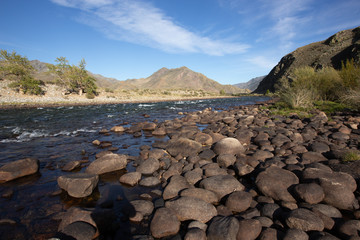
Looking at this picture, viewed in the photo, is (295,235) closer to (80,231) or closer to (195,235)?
(195,235)

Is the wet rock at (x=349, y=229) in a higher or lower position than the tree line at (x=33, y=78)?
lower

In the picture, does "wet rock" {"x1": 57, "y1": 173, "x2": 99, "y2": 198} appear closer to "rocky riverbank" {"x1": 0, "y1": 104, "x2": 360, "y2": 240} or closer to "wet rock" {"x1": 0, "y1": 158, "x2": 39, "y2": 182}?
"rocky riverbank" {"x1": 0, "y1": 104, "x2": 360, "y2": 240}

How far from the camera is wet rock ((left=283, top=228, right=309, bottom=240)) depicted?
2.64m

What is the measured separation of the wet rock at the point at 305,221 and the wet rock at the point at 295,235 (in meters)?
0.18

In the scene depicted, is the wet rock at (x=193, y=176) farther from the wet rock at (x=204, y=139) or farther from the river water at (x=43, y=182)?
the wet rock at (x=204, y=139)

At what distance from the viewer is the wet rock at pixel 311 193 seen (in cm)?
353

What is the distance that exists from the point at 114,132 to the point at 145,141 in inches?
123

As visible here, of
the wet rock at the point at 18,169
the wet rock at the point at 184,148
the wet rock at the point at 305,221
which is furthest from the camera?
the wet rock at the point at 184,148

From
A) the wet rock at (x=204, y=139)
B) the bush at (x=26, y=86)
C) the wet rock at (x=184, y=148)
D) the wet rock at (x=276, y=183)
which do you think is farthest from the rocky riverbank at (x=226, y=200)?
the bush at (x=26, y=86)

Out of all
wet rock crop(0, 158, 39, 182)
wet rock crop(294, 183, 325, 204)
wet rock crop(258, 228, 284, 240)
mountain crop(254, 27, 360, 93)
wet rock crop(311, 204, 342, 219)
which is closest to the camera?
wet rock crop(258, 228, 284, 240)

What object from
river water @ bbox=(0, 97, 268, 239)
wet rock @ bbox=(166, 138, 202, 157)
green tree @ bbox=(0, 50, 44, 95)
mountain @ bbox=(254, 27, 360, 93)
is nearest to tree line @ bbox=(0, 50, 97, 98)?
green tree @ bbox=(0, 50, 44, 95)

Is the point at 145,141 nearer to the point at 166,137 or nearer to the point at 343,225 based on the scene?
the point at 166,137

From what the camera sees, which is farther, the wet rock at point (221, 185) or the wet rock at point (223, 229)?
the wet rock at point (221, 185)

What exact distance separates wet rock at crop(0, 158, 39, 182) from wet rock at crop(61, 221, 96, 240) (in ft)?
11.3
